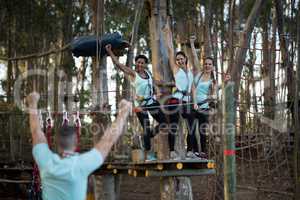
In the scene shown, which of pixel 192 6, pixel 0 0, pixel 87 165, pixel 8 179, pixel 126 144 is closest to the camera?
pixel 87 165

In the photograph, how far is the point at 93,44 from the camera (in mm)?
6383

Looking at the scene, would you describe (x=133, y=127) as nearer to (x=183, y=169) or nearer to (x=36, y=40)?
(x=183, y=169)

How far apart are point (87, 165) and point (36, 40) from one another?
12.6 meters

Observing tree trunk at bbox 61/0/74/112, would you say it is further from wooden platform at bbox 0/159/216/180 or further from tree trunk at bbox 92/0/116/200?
wooden platform at bbox 0/159/216/180

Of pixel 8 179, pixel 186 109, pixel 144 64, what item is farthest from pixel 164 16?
pixel 8 179

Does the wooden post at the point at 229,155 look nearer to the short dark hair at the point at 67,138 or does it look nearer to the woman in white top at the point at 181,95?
the woman in white top at the point at 181,95

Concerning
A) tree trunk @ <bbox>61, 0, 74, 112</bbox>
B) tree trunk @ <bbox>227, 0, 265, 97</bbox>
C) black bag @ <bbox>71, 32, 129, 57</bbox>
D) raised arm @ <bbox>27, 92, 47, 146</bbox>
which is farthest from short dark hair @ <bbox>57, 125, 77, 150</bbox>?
tree trunk @ <bbox>61, 0, 74, 112</bbox>

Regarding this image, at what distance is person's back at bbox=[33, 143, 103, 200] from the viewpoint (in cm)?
215

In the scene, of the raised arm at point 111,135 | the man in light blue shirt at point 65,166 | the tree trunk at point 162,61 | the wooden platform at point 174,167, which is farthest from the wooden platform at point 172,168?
the man in light blue shirt at point 65,166

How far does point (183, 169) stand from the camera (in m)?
5.30

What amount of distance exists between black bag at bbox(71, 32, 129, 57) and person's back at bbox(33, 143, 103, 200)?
395cm

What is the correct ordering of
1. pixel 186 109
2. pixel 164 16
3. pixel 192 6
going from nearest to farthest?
pixel 186 109 → pixel 164 16 → pixel 192 6

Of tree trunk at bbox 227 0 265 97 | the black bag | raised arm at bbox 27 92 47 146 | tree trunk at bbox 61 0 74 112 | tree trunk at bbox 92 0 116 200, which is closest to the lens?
raised arm at bbox 27 92 47 146

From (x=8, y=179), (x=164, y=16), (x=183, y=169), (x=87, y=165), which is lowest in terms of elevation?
(x=8, y=179)
